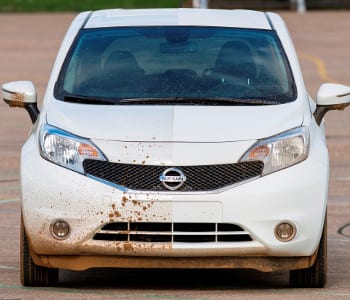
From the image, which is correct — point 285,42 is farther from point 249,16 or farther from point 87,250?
point 87,250

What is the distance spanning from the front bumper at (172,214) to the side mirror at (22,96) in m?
0.84

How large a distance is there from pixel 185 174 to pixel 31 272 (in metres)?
1.15

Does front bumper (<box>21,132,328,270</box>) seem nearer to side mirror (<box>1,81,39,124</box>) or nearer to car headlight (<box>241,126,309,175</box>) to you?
car headlight (<box>241,126,309,175</box>)

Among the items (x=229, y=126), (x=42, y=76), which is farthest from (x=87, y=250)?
(x=42, y=76)

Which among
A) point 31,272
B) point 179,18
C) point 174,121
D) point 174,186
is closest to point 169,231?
point 174,186

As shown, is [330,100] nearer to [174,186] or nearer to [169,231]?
[174,186]

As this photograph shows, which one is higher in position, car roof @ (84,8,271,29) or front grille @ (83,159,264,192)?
car roof @ (84,8,271,29)

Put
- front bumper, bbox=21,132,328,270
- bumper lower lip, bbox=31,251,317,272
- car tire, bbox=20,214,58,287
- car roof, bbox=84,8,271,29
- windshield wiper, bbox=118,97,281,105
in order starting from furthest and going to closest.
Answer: car roof, bbox=84,8,271,29 → windshield wiper, bbox=118,97,281,105 → car tire, bbox=20,214,58,287 → bumper lower lip, bbox=31,251,317,272 → front bumper, bbox=21,132,328,270

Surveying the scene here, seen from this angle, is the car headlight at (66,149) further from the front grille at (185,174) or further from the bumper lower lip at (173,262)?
the bumper lower lip at (173,262)

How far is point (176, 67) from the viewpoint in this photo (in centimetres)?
1015

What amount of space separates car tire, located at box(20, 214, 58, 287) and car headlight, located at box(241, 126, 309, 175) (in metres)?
1.38

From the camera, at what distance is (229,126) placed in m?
9.16

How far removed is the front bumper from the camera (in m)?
8.81

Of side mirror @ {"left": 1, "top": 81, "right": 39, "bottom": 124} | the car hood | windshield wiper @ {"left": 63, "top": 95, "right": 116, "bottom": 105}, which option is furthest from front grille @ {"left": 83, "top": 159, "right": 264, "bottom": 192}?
side mirror @ {"left": 1, "top": 81, "right": 39, "bottom": 124}
